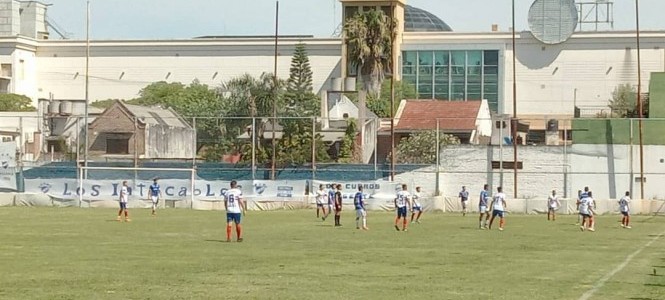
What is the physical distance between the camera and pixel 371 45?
130125 mm

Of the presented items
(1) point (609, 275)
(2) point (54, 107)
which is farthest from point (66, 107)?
(1) point (609, 275)

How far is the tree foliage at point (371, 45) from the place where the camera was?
128375 mm

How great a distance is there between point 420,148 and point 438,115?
48.9ft

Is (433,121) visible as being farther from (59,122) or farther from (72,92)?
(72,92)

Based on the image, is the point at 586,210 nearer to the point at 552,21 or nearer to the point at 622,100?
the point at 622,100

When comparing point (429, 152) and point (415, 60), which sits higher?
point (415, 60)

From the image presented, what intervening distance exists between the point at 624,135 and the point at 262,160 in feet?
77.6

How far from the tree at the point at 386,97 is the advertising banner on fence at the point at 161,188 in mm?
43053

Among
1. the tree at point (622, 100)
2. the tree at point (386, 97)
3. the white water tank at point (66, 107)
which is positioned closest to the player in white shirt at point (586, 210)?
the white water tank at point (66, 107)

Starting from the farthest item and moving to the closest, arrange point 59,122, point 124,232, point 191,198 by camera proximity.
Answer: point 59,122 < point 191,198 < point 124,232

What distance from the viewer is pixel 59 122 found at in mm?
98125

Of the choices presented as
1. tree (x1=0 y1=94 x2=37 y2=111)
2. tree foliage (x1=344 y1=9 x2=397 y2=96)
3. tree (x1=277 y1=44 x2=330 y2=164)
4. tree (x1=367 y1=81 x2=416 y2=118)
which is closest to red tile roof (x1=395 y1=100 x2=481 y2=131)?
tree (x1=277 y1=44 x2=330 y2=164)

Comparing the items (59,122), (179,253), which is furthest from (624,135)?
(179,253)

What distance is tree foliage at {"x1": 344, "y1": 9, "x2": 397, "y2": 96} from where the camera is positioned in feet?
421
